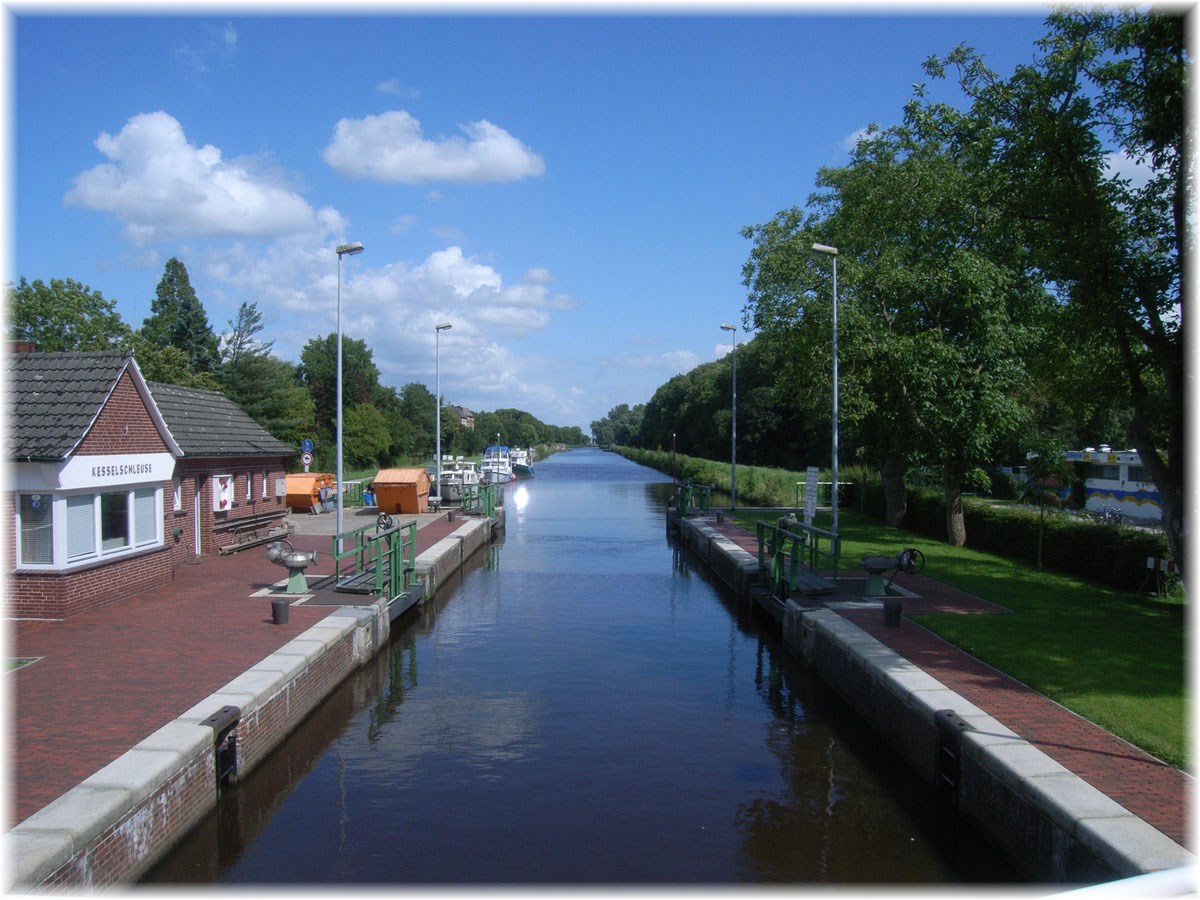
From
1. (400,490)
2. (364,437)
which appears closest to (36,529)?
(400,490)

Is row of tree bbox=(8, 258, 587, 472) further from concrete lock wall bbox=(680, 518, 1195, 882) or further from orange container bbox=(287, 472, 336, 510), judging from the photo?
concrete lock wall bbox=(680, 518, 1195, 882)

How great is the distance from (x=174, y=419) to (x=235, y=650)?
10.5 m

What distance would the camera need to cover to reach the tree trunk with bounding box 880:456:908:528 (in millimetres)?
29750

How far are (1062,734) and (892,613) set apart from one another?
4741 millimetres

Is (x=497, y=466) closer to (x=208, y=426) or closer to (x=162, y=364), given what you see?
(x=162, y=364)

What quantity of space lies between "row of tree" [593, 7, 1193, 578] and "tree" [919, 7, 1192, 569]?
1.0 inches

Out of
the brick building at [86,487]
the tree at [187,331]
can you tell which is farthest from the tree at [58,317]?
the brick building at [86,487]

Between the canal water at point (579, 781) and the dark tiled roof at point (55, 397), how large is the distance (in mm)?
5331

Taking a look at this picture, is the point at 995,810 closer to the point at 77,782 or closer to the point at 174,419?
the point at 77,782

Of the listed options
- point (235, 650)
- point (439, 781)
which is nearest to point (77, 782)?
point (439, 781)

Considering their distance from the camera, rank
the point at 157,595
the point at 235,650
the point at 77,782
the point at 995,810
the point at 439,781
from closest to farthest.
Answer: the point at 77,782
the point at 995,810
the point at 439,781
the point at 235,650
the point at 157,595

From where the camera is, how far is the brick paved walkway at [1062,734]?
22.1ft

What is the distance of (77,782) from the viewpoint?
7066 mm

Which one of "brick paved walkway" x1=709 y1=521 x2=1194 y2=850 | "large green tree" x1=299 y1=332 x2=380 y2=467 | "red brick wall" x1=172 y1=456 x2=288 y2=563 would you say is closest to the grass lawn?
"brick paved walkway" x1=709 y1=521 x2=1194 y2=850
